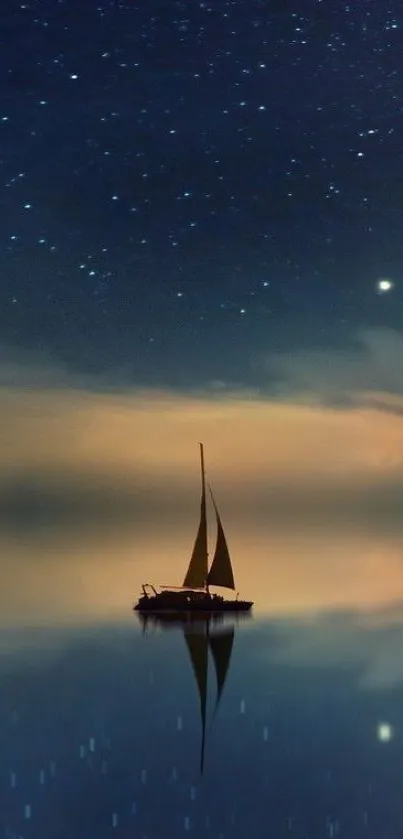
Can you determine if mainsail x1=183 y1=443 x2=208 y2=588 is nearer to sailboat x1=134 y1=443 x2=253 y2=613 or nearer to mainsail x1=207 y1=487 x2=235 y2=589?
sailboat x1=134 y1=443 x2=253 y2=613

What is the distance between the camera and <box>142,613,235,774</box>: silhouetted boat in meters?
28.8

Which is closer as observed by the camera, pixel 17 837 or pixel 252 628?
pixel 17 837

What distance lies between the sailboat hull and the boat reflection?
22 centimetres

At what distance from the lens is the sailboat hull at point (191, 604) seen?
4347cm

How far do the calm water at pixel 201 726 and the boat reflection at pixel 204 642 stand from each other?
4.5 inches

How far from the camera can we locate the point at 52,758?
67.2ft

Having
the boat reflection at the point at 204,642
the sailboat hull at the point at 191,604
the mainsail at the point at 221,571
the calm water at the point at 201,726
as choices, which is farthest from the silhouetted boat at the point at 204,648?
the mainsail at the point at 221,571

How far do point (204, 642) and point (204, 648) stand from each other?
1.47 meters

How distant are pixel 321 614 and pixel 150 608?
9.78m

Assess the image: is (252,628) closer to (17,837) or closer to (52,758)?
(52,758)

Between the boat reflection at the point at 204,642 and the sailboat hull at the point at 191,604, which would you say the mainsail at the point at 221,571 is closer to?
the sailboat hull at the point at 191,604

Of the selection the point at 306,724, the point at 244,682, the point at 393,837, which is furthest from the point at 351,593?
the point at 393,837

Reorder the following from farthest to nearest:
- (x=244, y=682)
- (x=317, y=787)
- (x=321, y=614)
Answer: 1. (x=321, y=614)
2. (x=244, y=682)
3. (x=317, y=787)

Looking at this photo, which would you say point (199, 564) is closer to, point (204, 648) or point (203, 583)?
point (203, 583)
